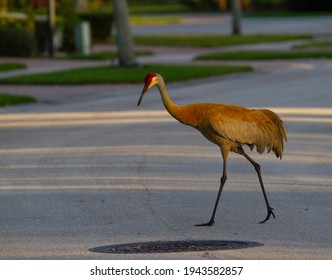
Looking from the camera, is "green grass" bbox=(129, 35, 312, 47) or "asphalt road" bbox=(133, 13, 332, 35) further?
"asphalt road" bbox=(133, 13, 332, 35)

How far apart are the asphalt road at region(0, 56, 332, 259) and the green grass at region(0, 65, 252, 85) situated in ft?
15.3

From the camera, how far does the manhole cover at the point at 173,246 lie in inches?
343

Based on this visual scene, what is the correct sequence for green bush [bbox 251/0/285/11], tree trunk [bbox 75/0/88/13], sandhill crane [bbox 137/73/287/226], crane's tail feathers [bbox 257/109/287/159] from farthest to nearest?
green bush [bbox 251/0/285/11], tree trunk [bbox 75/0/88/13], crane's tail feathers [bbox 257/109/287/159], sandhill crane [bbox 137/73/287/226]

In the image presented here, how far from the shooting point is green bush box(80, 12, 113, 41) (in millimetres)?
43100

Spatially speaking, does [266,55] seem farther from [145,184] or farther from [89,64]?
[145,184]

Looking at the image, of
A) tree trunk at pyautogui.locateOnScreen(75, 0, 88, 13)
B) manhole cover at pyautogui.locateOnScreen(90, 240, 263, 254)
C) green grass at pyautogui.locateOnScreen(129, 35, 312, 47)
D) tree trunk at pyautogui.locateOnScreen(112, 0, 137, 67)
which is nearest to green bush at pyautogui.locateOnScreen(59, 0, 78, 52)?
green grass at pyautogui.locateOnScreen(129, 35, 312, 47)

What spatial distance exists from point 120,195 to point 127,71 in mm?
16377

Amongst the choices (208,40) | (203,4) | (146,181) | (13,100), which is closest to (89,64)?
(13,100)

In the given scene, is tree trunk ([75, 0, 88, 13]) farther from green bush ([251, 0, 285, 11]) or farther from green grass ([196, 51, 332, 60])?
green bush ([251, 0, 285, 11])

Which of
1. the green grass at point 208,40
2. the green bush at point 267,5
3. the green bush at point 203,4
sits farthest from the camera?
the green bush at point 203,4

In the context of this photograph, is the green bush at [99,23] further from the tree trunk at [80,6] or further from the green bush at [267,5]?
the green bush at [267,5]

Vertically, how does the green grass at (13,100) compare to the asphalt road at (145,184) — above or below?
below

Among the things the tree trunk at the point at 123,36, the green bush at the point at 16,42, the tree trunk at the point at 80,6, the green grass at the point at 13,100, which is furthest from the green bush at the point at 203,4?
the green grass at the point at 13,100

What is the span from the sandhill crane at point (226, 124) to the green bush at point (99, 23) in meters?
33.2
